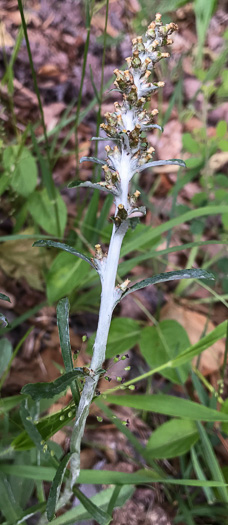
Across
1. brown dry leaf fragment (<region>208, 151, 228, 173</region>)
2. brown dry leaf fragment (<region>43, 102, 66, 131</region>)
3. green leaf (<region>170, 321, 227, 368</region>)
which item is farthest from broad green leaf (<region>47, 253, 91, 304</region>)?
brown dry leaf fragment (<region>208, 151, 228, 173</region>)

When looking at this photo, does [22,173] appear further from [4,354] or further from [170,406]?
[170,406]

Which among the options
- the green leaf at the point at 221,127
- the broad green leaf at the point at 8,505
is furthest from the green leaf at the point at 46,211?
the broad green leaf at the point at 8,505

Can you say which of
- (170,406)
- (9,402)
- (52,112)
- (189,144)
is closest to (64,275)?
(9,402)

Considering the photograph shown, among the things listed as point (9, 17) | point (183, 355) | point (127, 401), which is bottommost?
point (127, 401)

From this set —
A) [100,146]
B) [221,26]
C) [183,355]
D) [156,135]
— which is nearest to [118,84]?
[183,355]

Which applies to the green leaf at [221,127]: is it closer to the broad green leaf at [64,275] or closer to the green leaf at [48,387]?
the broad green leaf at [64,275]

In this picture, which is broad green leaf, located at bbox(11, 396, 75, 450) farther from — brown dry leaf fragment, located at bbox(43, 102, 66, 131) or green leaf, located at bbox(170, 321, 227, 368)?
brown dry leaf fragment, located at bbox(43, 102, 66, 131)

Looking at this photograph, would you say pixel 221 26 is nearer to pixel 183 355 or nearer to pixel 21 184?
pixel 21 184
